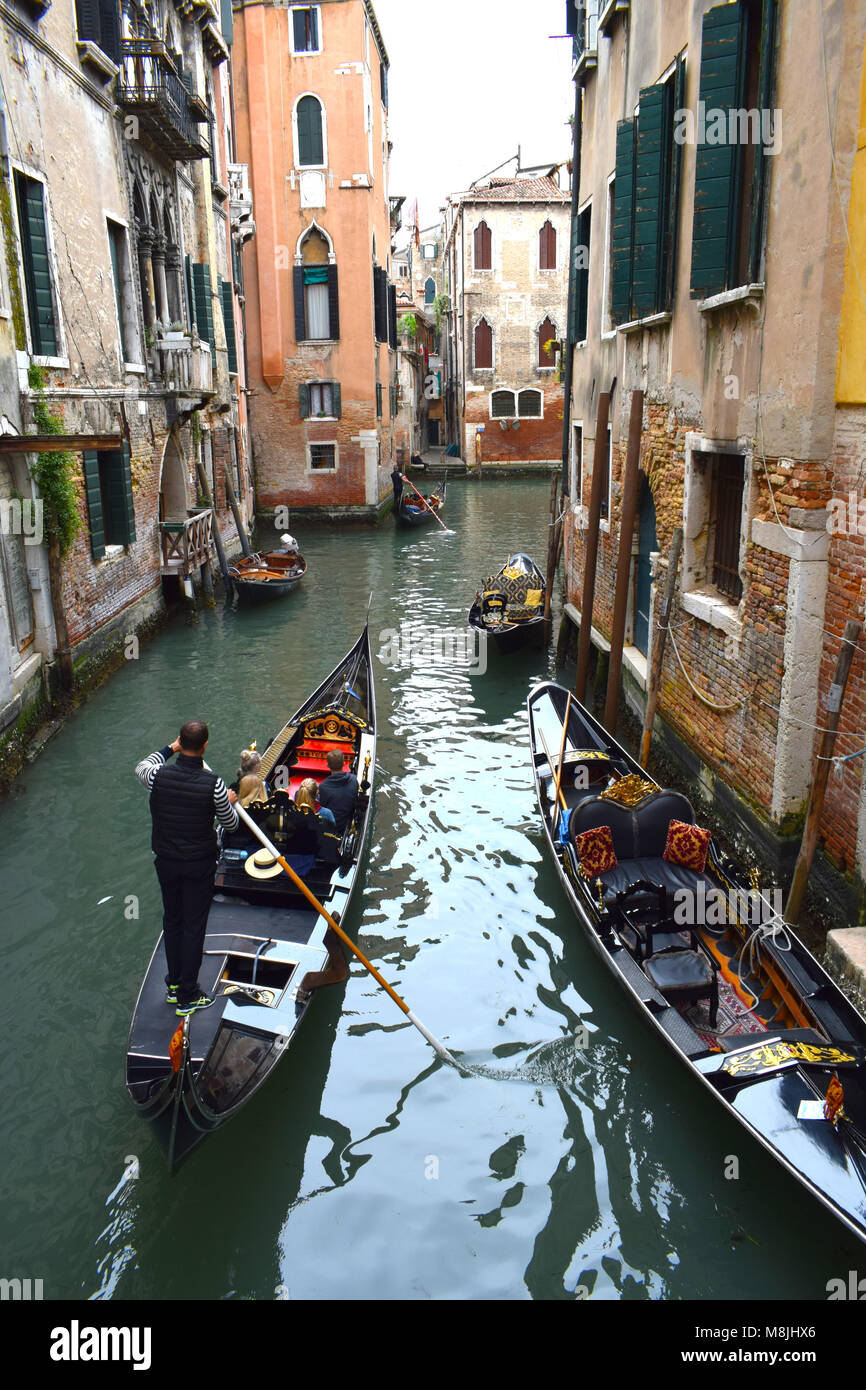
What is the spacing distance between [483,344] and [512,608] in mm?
23136

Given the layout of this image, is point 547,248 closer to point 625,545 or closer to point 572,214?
point 572,214

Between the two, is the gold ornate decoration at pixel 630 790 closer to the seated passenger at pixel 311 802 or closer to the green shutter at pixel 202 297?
the seated passenger at pixel 311 802

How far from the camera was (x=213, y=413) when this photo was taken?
635 inches

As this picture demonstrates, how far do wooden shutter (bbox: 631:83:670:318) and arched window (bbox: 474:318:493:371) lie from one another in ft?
87.1

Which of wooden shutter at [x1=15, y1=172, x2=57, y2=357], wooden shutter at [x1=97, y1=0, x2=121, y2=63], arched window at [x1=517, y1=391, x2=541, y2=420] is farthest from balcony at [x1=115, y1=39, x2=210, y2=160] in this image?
arched window at [x1=517, y1=391, x2=541, y2=420]

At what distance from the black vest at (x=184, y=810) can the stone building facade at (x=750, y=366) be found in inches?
118

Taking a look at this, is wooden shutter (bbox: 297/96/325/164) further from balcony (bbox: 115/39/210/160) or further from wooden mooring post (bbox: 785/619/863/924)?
wooden mooring post (bbox: 785/619/863/924)

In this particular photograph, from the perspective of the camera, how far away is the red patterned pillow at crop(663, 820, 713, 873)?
17.8 feet

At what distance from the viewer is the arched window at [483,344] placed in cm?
3238

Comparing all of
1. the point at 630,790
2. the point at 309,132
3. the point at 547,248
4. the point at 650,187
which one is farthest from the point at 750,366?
the point at 547,248

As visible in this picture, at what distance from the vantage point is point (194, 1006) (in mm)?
4312

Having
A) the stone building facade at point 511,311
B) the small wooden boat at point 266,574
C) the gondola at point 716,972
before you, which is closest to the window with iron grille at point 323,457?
the small wooden boat at point 266,574
